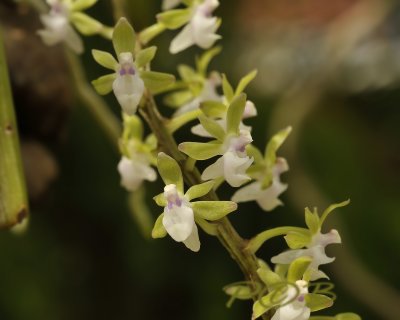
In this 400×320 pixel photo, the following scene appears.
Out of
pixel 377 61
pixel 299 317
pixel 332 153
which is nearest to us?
pixel 299 317

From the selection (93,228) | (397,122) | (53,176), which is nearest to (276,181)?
(53,176)

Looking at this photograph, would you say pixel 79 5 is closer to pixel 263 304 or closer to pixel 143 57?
pixel 143 57

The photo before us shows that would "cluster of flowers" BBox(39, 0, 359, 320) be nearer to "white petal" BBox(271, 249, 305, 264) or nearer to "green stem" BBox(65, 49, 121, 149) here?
"white petal" BBox(271, 249, 305, 264)

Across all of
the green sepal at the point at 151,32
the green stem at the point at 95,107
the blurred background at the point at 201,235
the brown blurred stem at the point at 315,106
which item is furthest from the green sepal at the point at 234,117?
the brown blurred stem at the point at 315,106

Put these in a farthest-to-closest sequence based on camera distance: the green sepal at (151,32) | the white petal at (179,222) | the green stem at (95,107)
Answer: the green stem at (95,107) → the green sepal at (151,32) → the white petal at (179,222)

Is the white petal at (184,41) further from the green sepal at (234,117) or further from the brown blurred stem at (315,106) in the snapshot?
the brown blurred stem at (315,106)

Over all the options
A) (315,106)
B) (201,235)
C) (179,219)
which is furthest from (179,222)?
(315,106)

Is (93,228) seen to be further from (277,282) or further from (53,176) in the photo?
(277,282)
